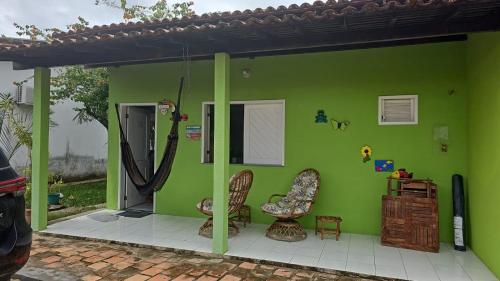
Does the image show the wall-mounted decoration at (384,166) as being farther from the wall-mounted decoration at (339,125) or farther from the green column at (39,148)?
the green column at (39,148)

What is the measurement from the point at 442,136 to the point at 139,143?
6318mm

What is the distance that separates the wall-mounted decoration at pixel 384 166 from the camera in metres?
5.54

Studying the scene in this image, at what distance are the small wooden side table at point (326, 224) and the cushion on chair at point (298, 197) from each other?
0.48 m

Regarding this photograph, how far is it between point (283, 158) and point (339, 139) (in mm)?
1079

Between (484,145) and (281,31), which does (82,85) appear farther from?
(484,145)

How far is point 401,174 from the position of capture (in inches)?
209

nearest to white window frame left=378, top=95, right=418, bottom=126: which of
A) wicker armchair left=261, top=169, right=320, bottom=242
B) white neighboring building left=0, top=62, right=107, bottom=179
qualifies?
wicker armchair left=261, top=169, right=320, bottom=242

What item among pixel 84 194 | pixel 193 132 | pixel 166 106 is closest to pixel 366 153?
pixel 193 132

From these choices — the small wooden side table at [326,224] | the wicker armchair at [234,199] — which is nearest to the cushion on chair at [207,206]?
the wicker armchair at [234,199]

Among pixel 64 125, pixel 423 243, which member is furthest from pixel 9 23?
pixel 423 243

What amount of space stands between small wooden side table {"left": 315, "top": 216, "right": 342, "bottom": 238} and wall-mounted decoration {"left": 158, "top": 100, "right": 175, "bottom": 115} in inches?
145

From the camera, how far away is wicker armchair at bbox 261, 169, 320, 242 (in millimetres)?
5258

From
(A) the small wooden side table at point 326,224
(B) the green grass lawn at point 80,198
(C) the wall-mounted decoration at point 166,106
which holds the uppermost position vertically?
(C) the wall-mounted decoration at point 166,106

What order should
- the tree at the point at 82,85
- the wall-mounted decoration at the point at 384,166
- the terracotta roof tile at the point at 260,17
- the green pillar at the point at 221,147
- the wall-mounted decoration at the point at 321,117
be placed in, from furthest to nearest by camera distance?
the tree at the point at 82,85, the wall-mounted decoration at the point at 321,117, the wall-mounted decoration at the point at 384,166, the green pillar at the point at 221,147, the terracotta roof tile at the point at 260,17
